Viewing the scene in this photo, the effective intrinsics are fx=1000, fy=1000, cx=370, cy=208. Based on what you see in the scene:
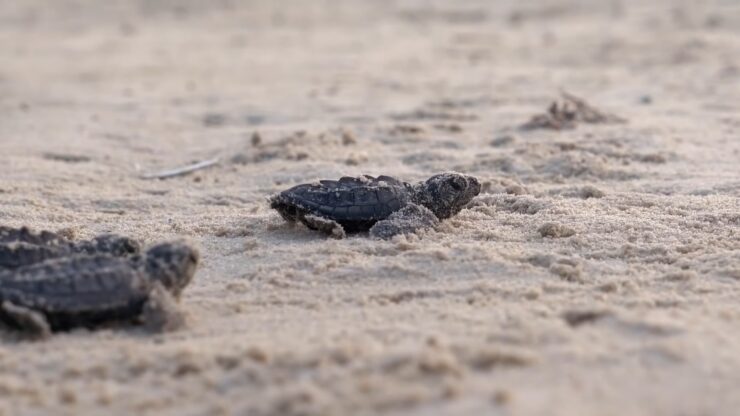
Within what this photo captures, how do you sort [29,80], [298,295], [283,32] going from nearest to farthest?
[298,295] < [29,80] < [283,32]

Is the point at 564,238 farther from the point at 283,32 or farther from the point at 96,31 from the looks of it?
the point at 96,31

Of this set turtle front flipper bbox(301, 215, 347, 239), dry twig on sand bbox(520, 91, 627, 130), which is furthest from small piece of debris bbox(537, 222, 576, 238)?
dry twig on sand bbox(520, 91, 627, 130)

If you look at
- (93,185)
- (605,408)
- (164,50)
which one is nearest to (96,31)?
(164,50)

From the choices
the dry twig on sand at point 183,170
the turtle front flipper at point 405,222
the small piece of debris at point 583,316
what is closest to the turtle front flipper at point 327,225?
the turtle front flipper at point 405,222

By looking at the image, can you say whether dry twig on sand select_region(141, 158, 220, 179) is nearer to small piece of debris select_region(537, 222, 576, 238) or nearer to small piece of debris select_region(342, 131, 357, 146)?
small piece of debris select_region(342, 131, 357, 146)

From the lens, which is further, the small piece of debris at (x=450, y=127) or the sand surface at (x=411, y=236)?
the small piece of debris at (x=450, y=127)

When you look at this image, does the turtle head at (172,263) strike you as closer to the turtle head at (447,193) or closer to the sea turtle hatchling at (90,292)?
the sea turtle hatchling at (90,292)
